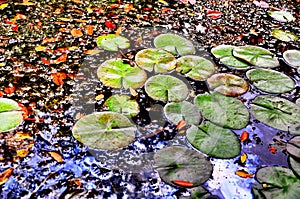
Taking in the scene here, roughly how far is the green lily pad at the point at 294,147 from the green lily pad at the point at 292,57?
0.53 metres

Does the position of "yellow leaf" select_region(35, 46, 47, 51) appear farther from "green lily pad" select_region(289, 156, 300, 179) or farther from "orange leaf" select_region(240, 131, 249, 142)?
"green lily pad" select_region(289, 156, 300, 179)

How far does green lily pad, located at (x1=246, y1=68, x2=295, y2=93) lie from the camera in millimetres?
1578

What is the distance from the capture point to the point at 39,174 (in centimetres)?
118

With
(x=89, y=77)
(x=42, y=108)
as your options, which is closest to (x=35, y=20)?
(x=89, y=77)

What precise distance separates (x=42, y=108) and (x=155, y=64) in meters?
0.58

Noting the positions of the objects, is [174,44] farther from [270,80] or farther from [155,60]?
[270,80]

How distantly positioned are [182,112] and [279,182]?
18.4 inches

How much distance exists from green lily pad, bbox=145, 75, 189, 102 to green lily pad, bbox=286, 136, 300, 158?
475mm

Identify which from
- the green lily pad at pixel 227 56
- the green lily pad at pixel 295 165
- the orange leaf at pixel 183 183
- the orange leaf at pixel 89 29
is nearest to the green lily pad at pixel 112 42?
the orange leaf at pixel 89 29

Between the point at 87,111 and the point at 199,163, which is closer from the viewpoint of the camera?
the point at 199,163

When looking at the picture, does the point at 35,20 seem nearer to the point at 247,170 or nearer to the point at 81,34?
the point at 81,34

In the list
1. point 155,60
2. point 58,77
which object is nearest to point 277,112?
point 155,60

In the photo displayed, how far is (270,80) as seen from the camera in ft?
5.31

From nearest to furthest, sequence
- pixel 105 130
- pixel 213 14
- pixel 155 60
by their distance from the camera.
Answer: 1. pixel 105 130
2. pixel 155 60
3. pixel 213 14
